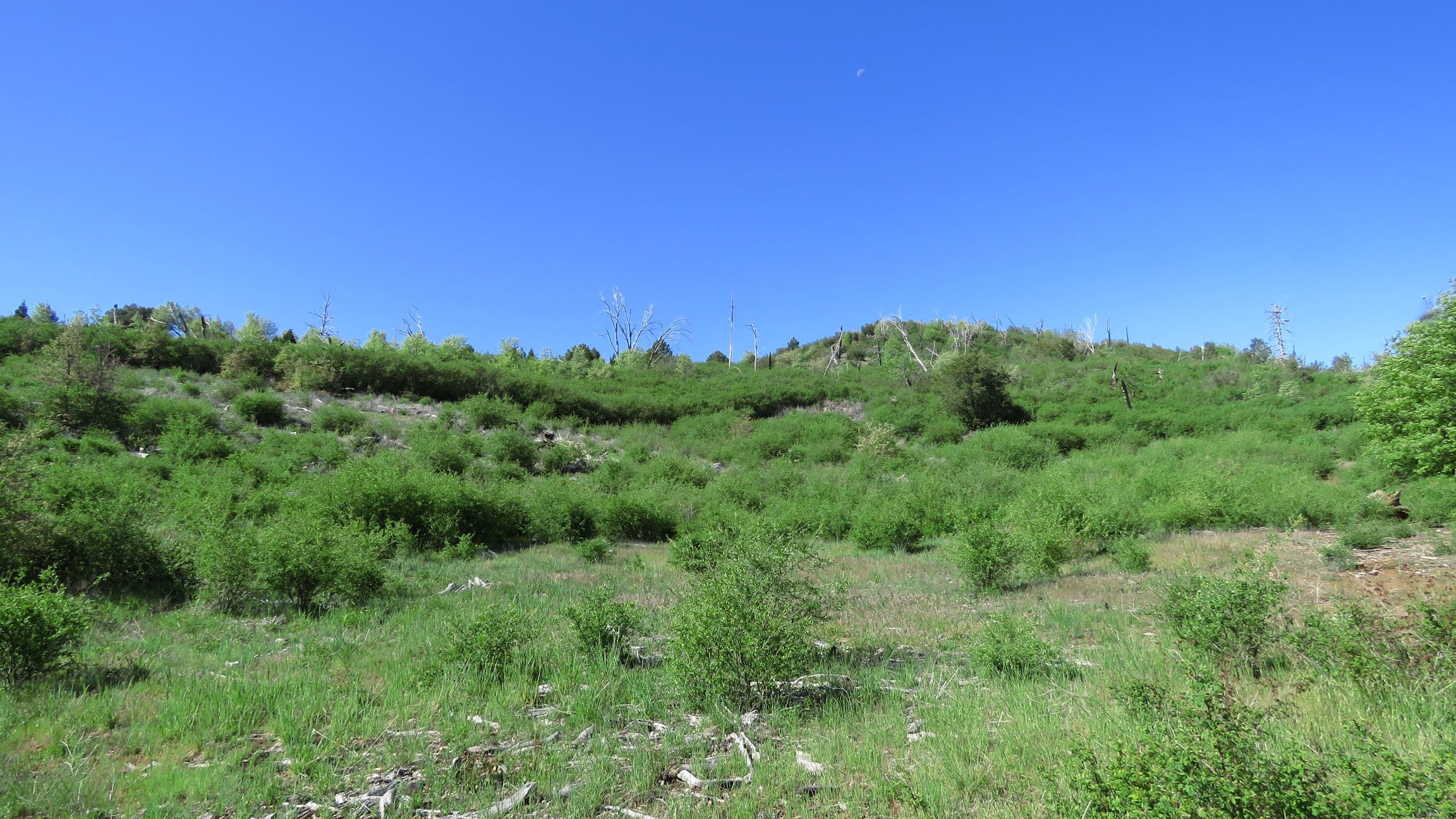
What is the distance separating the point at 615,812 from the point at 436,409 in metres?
30.7

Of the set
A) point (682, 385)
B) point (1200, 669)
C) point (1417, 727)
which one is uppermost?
point (682, 385)

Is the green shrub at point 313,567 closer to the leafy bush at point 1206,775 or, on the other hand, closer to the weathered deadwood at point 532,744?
the weathered deadwood at point 532,744

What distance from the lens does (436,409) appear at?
3150 cm

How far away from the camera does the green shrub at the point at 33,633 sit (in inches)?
232

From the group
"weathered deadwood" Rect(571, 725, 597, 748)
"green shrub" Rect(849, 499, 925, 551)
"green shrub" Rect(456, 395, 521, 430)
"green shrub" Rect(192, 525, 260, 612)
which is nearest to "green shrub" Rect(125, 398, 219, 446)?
"green shrub" Rect(456, 395, 521, 430)

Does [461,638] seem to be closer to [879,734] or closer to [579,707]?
[579,707]

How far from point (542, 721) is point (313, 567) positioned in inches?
243

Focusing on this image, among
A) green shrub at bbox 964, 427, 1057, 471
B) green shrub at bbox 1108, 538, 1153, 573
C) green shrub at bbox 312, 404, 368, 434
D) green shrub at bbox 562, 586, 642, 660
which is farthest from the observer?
green shrub at bbox 964, 427, 1057, 471

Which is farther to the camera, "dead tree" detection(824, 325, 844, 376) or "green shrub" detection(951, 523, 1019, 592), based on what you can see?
"dead tree" detection(824, 325, 844, 376)

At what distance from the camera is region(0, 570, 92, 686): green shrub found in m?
5.88

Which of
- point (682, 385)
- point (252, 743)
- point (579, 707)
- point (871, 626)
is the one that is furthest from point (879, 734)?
point (682, 385)

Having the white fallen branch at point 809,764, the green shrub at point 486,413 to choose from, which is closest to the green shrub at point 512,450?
the green shrub at point 486,413

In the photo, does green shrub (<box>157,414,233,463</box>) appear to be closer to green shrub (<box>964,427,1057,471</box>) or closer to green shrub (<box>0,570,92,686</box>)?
green shrub (<box>0,570,92,686</box>)

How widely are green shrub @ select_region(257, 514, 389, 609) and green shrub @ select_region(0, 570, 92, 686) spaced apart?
10.0 ft
